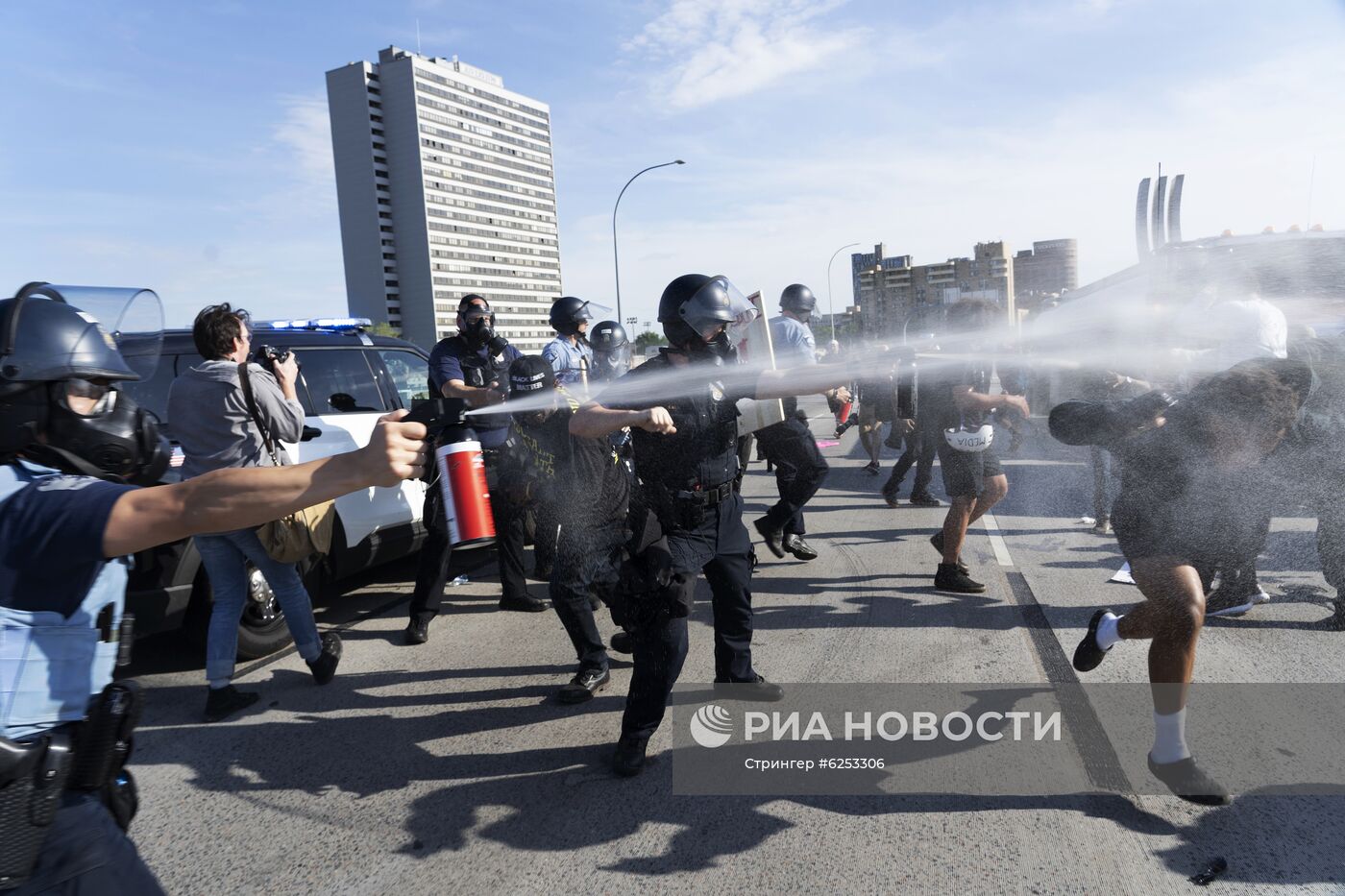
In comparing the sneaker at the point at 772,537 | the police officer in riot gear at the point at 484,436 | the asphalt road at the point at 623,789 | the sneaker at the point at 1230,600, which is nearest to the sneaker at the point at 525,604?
the police officer in riot gear at the point at 484,436

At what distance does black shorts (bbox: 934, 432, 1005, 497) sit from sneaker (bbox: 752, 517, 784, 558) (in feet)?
4.44

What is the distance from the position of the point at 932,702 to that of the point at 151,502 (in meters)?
3.19

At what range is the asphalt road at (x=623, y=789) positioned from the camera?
2555mm

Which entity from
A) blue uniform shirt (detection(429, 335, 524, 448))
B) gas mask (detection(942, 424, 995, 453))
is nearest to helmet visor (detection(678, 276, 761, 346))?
blue uniform shirt (detection(429, 335, 524, 448))

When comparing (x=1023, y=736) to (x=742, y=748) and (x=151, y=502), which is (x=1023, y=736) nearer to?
(x=742, y=748)

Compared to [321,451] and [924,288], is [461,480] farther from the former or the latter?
[924,288]

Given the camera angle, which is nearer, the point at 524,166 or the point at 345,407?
the point at 345,407

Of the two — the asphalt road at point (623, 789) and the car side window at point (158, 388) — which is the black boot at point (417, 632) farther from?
the car side window at point (158, 388)

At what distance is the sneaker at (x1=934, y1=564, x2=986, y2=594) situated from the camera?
5.27 meters

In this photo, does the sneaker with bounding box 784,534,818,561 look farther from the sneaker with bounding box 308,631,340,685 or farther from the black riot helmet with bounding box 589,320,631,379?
the sneaker with bounding box 308,631,340,685

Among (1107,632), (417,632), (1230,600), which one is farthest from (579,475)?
(1230,600)

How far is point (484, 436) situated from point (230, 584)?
4.87ft

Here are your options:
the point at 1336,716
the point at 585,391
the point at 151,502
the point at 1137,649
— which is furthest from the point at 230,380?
the point at 1336,716

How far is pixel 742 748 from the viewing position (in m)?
3.37
